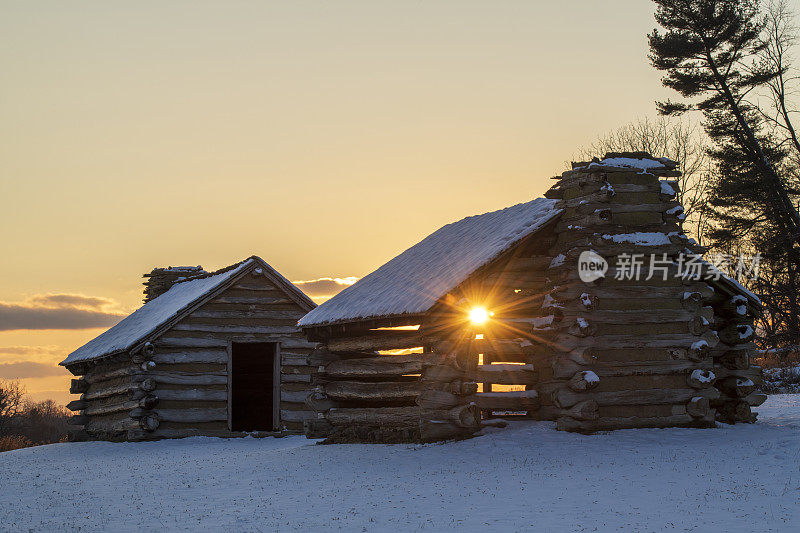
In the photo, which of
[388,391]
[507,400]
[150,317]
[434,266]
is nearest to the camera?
[507,400]

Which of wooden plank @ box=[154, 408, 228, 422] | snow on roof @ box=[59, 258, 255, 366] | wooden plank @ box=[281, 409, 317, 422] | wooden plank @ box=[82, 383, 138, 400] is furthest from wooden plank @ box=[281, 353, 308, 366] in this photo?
wooden plank @ box=[82, 383, 138, 400]

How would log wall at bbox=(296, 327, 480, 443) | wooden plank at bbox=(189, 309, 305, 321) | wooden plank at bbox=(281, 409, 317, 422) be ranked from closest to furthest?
log wall at bbox=(296, 327, 480, 443), wooden plank at bbox=(281, 409, 317, 422), wooden plank at bbox=(189, 309, 305, 321)

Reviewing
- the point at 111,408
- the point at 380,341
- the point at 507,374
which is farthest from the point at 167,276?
the point at 507,374

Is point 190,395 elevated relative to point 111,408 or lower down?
elevated

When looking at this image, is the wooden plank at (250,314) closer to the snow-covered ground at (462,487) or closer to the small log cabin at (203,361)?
the small log cabin at (203,361)

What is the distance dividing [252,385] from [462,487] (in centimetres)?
1455

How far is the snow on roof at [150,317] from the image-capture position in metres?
21.3

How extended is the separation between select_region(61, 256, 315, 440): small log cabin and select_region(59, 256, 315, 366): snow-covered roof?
4cm

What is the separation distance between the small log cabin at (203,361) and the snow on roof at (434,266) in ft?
10.8

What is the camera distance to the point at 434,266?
17.0 meters

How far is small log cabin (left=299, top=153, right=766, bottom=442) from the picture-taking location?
571 inches

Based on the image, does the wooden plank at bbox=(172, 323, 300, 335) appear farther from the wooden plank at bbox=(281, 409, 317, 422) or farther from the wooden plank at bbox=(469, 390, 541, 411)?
the wooden plank at bbox=(469, 390, 541, 411)

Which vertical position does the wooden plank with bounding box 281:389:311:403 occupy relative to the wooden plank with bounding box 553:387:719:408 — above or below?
below

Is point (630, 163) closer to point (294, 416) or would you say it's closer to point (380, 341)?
point (380, 341)
